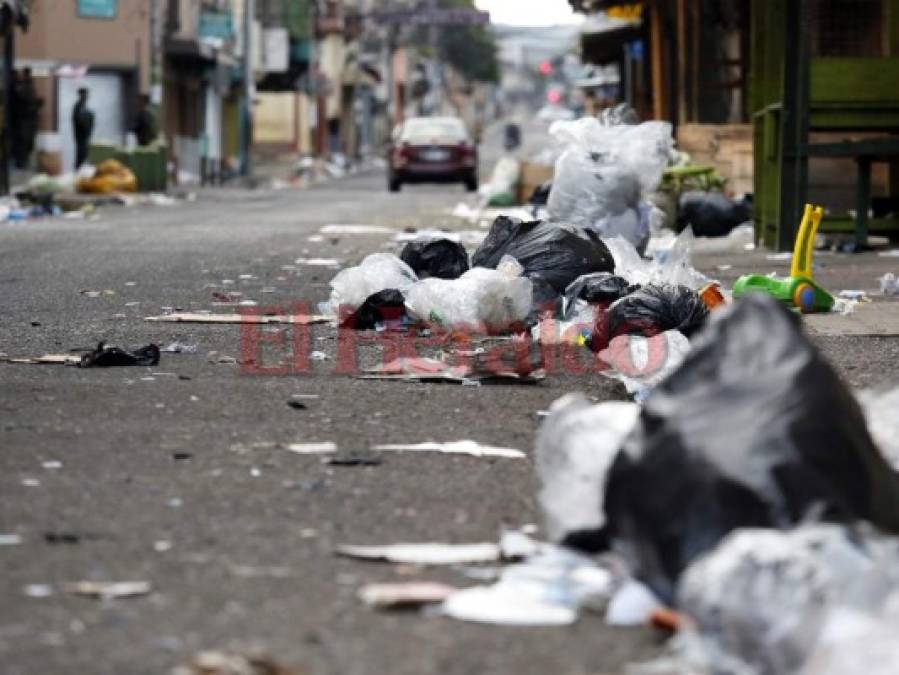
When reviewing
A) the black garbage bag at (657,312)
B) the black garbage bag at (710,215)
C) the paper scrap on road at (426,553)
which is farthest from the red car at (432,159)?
the paper scrap on road at (426,553)

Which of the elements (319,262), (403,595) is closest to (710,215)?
(319,262)

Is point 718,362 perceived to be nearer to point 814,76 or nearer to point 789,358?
point 789,358

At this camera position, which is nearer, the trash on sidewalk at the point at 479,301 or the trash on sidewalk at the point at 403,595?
the trash on sidewalk at the point at 403,595

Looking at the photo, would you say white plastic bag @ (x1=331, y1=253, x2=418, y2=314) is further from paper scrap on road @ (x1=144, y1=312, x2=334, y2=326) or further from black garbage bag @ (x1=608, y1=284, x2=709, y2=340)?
black garbage bag @ (x1=608, y1=284, x2=709, y2=340)

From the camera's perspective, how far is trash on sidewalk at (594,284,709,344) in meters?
7.77

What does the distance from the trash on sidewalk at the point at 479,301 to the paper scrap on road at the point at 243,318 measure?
79 centimetres

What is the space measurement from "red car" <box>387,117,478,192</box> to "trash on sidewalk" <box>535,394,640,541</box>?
32.7 m

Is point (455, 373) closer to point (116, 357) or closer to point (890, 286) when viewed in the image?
point (116, 357)

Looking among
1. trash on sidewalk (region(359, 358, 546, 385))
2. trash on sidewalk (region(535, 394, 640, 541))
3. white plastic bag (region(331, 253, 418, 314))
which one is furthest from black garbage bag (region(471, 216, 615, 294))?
trash on sidewalk (region(535, 394, 640, 541))

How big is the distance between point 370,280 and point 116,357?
70.1 inches

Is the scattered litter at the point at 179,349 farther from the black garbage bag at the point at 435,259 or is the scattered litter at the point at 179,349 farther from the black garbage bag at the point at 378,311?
the black garbage bag at the point at 435,259

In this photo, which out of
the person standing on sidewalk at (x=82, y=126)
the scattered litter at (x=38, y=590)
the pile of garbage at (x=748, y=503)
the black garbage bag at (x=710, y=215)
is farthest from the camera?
the person standing on sidewalk at (x=82, y=126)

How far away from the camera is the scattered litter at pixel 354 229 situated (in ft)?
60.2

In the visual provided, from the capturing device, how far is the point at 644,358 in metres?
7.05
